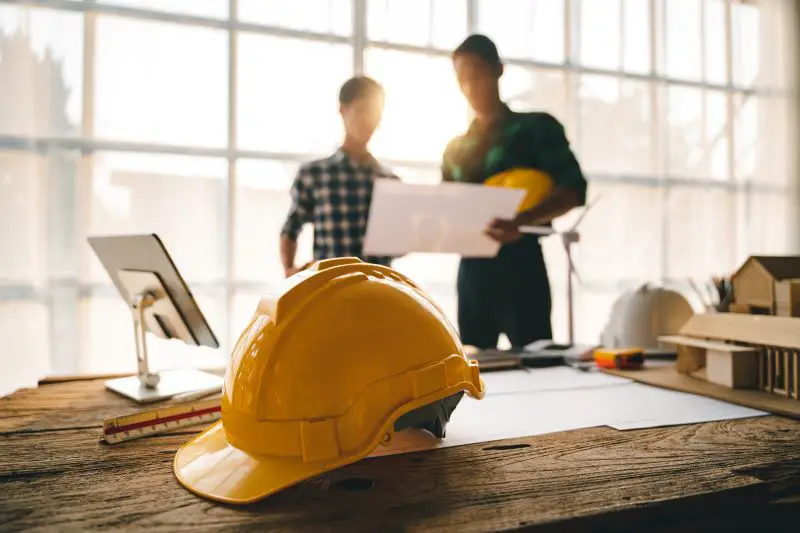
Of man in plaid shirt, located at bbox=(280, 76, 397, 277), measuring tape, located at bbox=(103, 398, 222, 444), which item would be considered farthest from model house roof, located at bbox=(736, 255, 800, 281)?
man in plaid shirt, located at bbox=(280, 76, 397, 277)

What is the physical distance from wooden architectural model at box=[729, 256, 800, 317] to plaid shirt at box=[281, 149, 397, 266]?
5.02 feet

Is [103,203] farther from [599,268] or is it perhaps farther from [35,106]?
[599,268]

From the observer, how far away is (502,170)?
2305 mm

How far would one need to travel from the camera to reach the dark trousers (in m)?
2.30

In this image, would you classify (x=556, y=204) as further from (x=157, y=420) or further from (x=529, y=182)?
(x=157, y=420)

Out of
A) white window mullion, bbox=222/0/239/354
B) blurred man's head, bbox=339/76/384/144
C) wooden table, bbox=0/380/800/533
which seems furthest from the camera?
white window mullion, bbox=222/0/239/354

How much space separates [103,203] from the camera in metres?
3.50

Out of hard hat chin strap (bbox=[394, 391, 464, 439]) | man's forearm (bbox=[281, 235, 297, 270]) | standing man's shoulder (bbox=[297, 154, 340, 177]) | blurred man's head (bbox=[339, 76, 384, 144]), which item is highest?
blurred man's head (bbox=[339, 76, 384, 144])

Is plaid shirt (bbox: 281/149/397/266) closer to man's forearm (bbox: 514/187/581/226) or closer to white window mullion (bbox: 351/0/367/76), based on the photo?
man's forearm (bbox: 514/187/581/226)

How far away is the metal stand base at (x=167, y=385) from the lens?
120cm

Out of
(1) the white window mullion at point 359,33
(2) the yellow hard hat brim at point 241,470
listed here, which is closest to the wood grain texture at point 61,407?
(2) the yellow hard hat brim at point 241,470

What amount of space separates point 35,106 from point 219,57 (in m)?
1.14

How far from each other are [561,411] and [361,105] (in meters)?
1.78

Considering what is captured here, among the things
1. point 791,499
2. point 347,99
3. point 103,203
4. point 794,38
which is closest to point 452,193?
point 347,99
